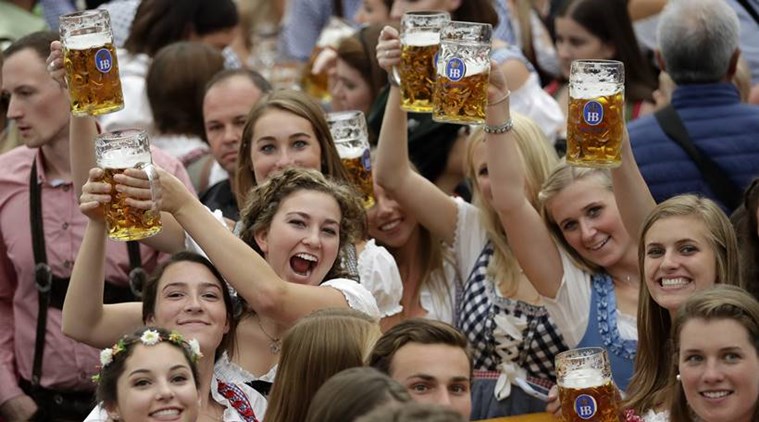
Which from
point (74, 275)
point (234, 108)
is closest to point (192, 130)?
point (234, 108)

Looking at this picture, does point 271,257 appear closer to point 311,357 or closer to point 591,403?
point 311,357

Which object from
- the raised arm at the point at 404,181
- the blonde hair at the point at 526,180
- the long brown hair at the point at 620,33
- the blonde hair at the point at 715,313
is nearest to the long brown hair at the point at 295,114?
the raised arm at the point at 404,181

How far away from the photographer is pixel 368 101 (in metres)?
6.79

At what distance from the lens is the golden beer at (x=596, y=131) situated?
458 cm

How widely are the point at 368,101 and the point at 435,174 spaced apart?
456 millimetres

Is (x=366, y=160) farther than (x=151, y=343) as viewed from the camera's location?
Yes

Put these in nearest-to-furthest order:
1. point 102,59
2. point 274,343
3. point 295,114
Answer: point 102,59
point 274,343
point 295,114

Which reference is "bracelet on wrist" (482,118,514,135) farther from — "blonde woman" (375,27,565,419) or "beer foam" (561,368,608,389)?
"beer foam" (561,368,608,389)

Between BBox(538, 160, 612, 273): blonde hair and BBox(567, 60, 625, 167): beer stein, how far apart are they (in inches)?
31.0

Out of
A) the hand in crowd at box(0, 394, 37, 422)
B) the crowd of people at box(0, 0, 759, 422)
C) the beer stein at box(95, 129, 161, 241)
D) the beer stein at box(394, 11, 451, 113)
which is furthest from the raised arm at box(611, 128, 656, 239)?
the hand in crowd at box(0, 394, 37, 422)

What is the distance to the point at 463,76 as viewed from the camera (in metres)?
4.73

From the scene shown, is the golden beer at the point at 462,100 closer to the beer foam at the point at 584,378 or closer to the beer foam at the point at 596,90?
the beer foam at the point at 596,90

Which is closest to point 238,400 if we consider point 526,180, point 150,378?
point 150,378

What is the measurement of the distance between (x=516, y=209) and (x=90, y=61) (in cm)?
138
